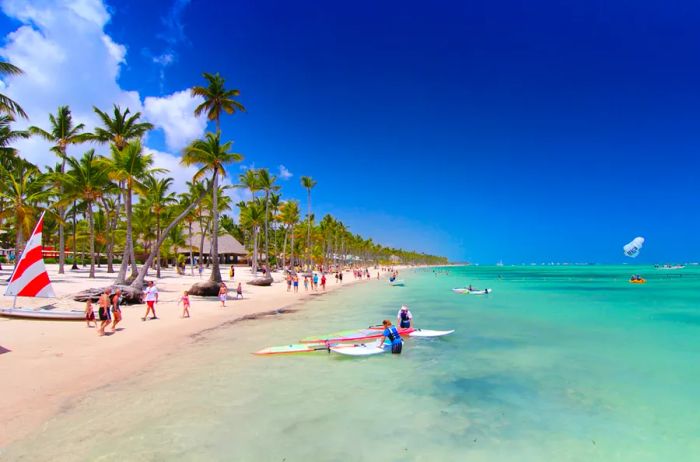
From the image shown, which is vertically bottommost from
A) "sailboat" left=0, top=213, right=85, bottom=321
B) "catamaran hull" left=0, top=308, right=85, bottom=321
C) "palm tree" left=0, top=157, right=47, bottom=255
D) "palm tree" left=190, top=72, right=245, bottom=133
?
"catamaran hull" left=0, top=308, right=85, bottom=321

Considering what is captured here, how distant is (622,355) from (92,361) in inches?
741

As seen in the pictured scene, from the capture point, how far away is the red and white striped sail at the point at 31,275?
15273 millimetres

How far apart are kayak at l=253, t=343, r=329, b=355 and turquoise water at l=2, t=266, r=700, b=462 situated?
316 millimetres

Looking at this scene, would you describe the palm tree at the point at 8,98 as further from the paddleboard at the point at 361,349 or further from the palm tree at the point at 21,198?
the paddleboard at the point at 361,349

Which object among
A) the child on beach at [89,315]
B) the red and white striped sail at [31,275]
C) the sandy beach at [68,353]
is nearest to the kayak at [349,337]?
the sandy beach at [68,353]

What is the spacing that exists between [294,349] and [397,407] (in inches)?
222

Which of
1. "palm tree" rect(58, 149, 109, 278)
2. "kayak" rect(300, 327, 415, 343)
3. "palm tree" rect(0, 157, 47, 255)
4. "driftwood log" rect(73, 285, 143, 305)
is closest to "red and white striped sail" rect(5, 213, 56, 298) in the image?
"driftwood log" rect(73, 285, 143, 305)

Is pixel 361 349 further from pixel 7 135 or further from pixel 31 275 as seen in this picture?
pixel 7 135

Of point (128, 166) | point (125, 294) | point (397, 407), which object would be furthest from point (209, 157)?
point (397, 407)

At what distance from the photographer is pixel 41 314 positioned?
54.3 ft

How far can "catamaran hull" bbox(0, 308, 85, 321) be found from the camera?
16.4 meters

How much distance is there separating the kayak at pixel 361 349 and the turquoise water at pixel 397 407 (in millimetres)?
323

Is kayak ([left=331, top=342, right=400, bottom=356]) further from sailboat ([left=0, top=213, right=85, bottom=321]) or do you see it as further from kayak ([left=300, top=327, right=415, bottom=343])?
sailboat ([left=0, top=213, right=85, bottom=321])

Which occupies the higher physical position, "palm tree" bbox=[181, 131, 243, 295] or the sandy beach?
"palm tree" bbox=[181, 131, 243, 295]
